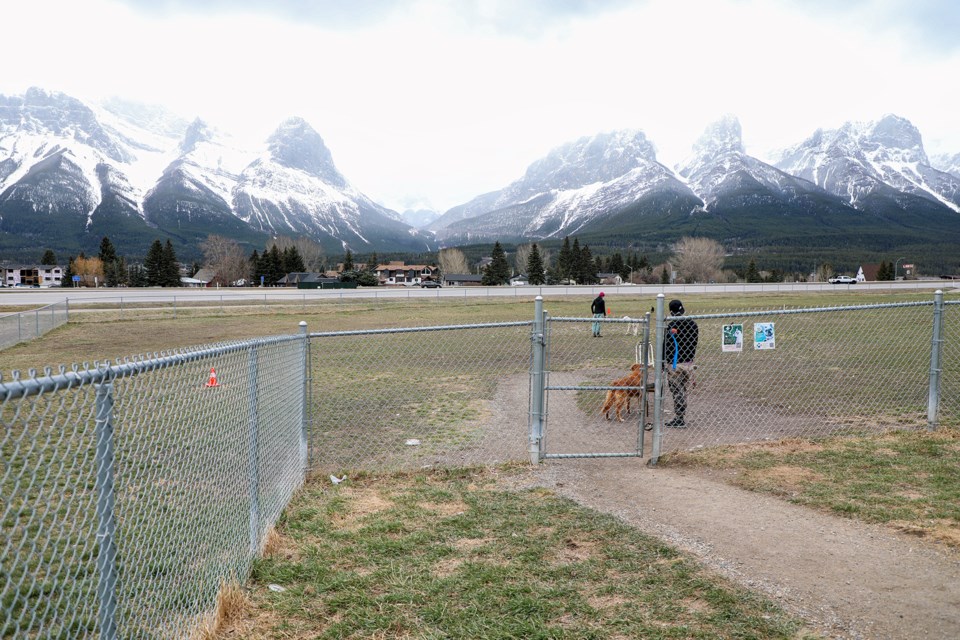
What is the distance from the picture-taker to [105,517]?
268 cm

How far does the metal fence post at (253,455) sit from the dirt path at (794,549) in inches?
114

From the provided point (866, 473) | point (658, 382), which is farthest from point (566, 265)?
point (866, 473)

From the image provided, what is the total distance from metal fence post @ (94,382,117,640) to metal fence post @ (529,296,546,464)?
462cm

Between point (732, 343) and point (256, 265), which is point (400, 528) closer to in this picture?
point (732, 343)

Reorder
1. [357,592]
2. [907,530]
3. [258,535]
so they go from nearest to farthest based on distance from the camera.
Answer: [357,592]
[258,535]
[907,530]

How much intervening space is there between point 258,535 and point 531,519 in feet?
7.67

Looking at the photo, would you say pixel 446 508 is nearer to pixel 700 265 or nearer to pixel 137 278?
pixel 137 278

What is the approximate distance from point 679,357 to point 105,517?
7980 millimetres

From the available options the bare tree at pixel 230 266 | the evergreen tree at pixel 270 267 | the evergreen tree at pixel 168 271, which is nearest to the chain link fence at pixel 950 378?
the evergreen tree at pixel 168 271

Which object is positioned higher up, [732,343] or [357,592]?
[732,343]

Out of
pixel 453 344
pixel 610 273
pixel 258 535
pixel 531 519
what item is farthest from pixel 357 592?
pixel 610 273

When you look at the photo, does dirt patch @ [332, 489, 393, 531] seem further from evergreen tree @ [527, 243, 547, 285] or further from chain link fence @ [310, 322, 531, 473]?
evergreen tree @ [527, 243, 547, 285]

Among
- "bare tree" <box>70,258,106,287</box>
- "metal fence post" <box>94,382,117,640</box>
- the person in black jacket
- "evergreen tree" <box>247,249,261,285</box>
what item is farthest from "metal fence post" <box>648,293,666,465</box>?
"bare tree" <box>70,258,106,287</box>

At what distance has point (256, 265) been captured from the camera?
102 metres
